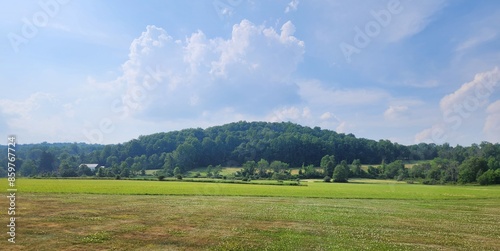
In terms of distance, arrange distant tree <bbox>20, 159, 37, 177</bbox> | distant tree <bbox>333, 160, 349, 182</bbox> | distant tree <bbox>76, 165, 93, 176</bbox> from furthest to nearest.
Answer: distant tree <bbox>20, 159, 37, 177</bbox> → distant tree <bbox>333, 160, 349, 182</bbox> → distant tree <bbox>76, 165, 93, 176</bbox>

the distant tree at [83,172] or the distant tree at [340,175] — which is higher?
the distant tree at [83,172]

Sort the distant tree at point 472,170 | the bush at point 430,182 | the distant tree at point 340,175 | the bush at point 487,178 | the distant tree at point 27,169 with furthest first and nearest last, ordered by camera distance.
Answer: the distant tree at point 27,169 < the distant tree at point 340,175 < the bush at point 430,182 < the distant tree at point 472,170 < the bush at point 487,178

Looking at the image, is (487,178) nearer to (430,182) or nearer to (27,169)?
(430,182)

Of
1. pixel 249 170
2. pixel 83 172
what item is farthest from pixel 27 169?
pixel 249 170

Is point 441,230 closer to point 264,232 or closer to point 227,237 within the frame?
point 264,232

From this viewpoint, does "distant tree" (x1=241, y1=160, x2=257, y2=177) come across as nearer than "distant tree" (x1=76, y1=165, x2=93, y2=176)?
No

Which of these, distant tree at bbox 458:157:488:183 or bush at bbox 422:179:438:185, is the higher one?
distant tree at bbox 458:157:488:183

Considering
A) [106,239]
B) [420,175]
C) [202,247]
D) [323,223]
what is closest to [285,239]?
[202,247]

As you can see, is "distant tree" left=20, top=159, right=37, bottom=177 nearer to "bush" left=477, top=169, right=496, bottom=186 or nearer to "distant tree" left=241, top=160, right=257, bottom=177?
"distant tree" left=241, top=160, right=257, bottom=177

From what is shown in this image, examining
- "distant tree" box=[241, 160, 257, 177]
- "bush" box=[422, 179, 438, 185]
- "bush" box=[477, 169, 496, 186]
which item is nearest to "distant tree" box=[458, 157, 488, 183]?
"bush" box=[477, 169, 496, 186]

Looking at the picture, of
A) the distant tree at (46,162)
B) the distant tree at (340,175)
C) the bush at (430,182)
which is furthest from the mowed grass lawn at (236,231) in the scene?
the distant tree at (46,162)

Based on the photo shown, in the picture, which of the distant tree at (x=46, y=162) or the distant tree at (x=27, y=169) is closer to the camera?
the distant tree at (x=27, y=169)

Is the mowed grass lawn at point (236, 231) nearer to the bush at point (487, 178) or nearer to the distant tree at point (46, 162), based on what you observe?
the bush at point (487, 178)

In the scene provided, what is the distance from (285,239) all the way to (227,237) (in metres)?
3.61
